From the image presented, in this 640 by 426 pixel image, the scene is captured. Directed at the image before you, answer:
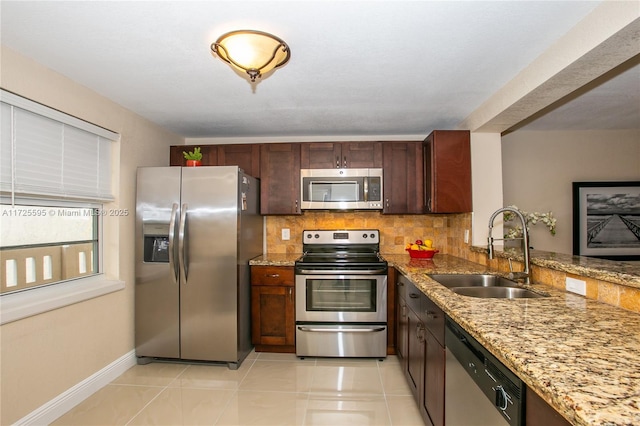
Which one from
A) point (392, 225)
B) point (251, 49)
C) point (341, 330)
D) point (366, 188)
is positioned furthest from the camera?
point (392, 225)

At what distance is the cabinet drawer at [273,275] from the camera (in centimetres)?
301

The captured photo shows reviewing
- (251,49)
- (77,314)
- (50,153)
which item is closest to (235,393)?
(77,314)

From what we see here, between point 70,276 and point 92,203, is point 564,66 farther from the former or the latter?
point 70,276

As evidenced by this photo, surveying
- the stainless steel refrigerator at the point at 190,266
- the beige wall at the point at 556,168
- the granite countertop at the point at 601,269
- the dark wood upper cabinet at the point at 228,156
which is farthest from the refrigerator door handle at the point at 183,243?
the beige wall at the point at 556,168

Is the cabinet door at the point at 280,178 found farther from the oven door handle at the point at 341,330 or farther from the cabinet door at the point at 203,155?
the oven door handle at the point at 341,330

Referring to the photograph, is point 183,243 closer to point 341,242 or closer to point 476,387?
point 341,242

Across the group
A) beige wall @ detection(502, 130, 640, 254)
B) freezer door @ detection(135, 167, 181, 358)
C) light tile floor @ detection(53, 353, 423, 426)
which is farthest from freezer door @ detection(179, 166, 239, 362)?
beige wall @ detection(502, 130, 640, 254)

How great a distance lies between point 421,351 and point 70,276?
2542 mm

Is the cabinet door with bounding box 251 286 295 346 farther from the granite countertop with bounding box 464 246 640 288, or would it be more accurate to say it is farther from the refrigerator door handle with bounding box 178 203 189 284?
the granite countertop with bounding box 464 246 640 288

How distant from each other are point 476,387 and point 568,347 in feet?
1.34

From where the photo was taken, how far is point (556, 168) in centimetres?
348

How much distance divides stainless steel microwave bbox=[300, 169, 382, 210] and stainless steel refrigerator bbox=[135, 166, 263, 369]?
2.96 feet

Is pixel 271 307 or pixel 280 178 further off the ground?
pixel 280 178

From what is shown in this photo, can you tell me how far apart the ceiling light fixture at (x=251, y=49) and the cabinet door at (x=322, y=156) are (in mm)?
1627
